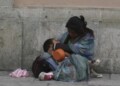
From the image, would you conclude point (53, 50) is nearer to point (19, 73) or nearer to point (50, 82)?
point (50, 82)

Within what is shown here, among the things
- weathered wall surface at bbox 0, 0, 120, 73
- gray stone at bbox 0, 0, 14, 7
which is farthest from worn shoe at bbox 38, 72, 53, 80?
gray stone at bbox 0, 0, 14, 7

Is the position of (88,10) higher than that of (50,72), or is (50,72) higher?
(88,10)

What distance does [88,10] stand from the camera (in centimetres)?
872

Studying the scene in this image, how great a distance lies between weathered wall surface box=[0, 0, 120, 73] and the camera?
8703 mm

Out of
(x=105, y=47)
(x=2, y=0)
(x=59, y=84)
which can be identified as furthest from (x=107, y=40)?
(x=2, y=0)

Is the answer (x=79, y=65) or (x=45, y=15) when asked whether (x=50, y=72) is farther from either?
(x=45, y=15)

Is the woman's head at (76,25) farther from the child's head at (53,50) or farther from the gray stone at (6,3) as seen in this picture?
the gray stone at (6,3)

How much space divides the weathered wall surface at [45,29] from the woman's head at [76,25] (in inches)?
17.7

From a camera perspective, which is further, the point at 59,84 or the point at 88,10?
the point at 88,10

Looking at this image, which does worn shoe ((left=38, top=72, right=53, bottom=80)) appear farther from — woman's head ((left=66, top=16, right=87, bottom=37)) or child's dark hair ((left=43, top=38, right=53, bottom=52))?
woman's head ((left=66, top=16, right=87, bottom=37))

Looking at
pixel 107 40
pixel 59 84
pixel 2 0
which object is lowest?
pixel 59 84

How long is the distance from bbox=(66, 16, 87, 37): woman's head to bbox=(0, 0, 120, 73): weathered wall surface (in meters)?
0.45

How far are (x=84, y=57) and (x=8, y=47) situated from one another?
148cm

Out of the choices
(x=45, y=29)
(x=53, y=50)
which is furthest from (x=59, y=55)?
(x=45, y=29)
